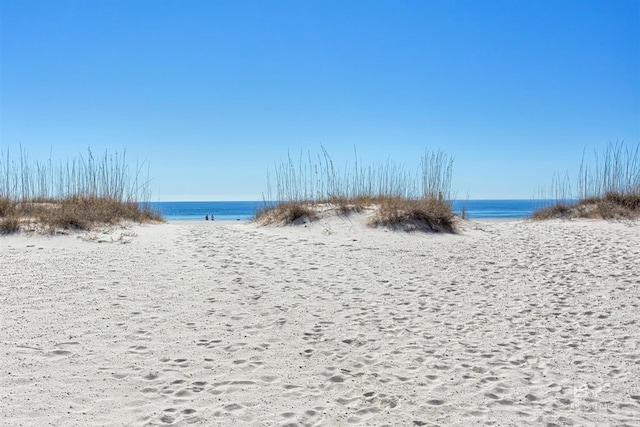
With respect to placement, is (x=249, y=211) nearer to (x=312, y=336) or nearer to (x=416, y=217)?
(x=416, y=217)

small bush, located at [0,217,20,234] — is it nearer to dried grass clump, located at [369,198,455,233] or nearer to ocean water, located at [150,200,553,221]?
ocean water, located at [150,200,553,221]

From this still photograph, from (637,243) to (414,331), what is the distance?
6.79m

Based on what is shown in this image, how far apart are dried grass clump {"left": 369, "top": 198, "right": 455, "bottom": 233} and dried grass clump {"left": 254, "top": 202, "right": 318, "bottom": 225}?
1.65m

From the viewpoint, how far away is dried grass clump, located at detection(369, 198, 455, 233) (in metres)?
11.5

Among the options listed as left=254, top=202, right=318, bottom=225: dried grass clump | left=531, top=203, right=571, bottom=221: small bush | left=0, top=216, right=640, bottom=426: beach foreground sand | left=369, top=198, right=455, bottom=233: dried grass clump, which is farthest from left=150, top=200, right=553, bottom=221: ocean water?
left=0, top=216, right=640, bottom=426: beach foreground sand

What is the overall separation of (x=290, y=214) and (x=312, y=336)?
299 inches

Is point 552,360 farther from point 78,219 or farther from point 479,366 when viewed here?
point 78,219

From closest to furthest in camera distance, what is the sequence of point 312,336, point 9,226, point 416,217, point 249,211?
point 312,336
point 9,226
point 416,217
point 249,211

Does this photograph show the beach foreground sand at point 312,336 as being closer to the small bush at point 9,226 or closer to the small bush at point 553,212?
the small bush at point 9,226

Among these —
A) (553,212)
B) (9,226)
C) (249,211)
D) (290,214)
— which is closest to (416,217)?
(290,214)

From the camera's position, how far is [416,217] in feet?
38.3

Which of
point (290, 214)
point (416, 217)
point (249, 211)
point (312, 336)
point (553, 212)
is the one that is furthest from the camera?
point (249, 211)

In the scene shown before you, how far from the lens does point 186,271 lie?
24.0 ft

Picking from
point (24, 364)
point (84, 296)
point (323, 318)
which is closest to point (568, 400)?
point (323, 318)
